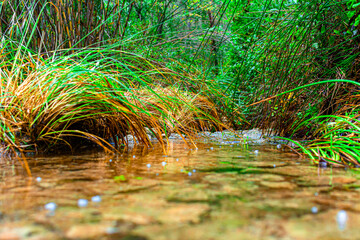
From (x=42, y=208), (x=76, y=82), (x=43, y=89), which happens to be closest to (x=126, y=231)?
(x=42, y=208)

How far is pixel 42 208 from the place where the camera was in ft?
2.10

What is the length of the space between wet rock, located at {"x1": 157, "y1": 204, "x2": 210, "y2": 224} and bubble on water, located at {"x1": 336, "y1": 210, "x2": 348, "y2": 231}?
0.26m

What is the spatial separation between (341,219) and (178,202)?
→ 347mm

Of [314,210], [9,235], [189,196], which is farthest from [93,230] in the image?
[314,210]

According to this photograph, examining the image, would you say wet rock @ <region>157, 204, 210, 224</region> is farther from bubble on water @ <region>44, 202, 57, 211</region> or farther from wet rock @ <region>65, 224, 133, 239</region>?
bubble on water @ <region>44, 202, 57, 211</region>

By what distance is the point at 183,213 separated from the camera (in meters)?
0.61

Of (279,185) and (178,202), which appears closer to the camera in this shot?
(178,202)

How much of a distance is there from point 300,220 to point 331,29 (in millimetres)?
1883

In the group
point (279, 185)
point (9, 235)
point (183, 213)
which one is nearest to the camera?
point (9, 235)

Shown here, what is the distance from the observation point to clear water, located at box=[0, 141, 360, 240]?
52 cm

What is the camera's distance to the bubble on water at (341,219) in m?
0.53

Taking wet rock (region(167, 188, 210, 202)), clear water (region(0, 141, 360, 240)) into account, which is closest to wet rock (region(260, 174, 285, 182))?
clear water (region(0, 141, 360, 240))

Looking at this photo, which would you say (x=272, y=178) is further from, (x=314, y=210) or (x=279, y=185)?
(x=314, y=210)

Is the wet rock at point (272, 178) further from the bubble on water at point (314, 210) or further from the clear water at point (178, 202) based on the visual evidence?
the bubble on water at point (314, 210)
